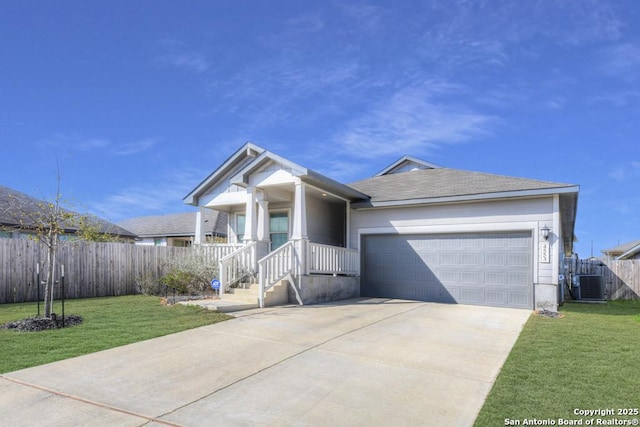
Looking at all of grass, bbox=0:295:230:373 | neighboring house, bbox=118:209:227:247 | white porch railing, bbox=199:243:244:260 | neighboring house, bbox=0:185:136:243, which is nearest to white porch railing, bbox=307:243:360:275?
white porch railing, bbox=199:243:244:260

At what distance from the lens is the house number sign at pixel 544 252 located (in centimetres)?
1060

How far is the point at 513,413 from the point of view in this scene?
3.64m

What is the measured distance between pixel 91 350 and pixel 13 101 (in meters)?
11.4

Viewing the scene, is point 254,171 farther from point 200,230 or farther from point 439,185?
point 439,185

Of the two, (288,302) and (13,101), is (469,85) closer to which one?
(288,302)

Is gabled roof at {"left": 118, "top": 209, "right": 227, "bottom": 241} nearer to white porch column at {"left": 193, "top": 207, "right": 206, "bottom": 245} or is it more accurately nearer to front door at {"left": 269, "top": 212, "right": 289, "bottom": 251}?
white porch column at {"left": 193, "top": 207, "right": 206, "bottom": 245}

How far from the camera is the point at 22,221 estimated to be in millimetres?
14359

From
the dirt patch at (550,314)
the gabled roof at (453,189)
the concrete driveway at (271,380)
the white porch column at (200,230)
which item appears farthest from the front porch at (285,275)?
the dirt patch at (550,314)

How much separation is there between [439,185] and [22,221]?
49.6 ft

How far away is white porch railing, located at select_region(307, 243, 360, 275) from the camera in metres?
11.5

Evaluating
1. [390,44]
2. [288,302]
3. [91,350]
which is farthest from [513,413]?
[390,44]

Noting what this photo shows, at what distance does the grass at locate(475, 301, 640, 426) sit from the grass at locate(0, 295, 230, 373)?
5.38 m

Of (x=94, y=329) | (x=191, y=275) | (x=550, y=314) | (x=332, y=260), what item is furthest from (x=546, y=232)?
(x=94, y=329)

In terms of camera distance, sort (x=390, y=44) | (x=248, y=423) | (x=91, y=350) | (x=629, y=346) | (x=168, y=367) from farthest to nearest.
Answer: (x=390, y=44) → (x=629, y=346) → (x=91, y=350) → (x=168, y=367) → (x=248, y=423)
